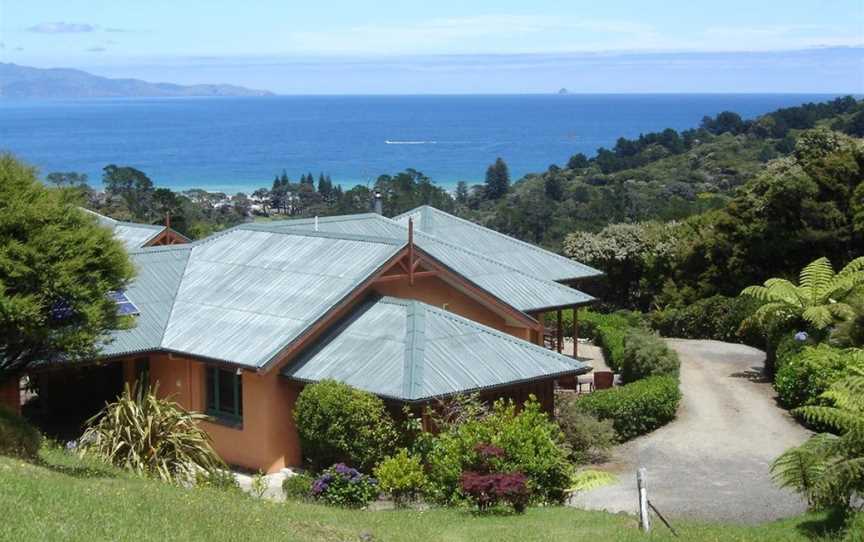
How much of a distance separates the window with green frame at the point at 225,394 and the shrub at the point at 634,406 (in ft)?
22.8

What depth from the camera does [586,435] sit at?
74.0 ft

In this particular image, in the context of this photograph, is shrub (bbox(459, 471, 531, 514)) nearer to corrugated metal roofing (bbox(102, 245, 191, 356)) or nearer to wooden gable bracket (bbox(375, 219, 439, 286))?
wooden gable bracket (bbox(375, 219, 439, 286))

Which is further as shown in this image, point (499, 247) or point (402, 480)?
point (499, 247)

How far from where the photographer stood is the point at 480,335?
22719 millimetres

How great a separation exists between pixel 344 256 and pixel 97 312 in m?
8.56

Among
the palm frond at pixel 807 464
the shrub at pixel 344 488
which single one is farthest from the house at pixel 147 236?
the palm frond at pixel 807 464

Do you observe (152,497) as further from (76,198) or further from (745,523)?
(745,523)

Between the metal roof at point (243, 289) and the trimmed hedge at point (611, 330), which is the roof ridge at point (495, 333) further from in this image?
the trimmed hedge at point (611, 330)

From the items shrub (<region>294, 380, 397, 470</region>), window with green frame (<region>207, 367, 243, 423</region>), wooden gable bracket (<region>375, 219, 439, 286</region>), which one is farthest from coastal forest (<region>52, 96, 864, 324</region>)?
wooden gable bracket (<region>375, 219, 439, 286</region>)

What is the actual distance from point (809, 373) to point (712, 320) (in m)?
10.7

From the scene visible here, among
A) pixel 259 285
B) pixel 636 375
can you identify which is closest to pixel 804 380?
pixel 636 375

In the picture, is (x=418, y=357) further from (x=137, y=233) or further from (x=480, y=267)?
(x=137, y=233)

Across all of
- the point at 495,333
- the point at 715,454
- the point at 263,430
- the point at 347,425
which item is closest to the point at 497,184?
the point at 495,333

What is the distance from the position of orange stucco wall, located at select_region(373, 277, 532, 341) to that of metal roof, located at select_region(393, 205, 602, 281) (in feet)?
17.7
